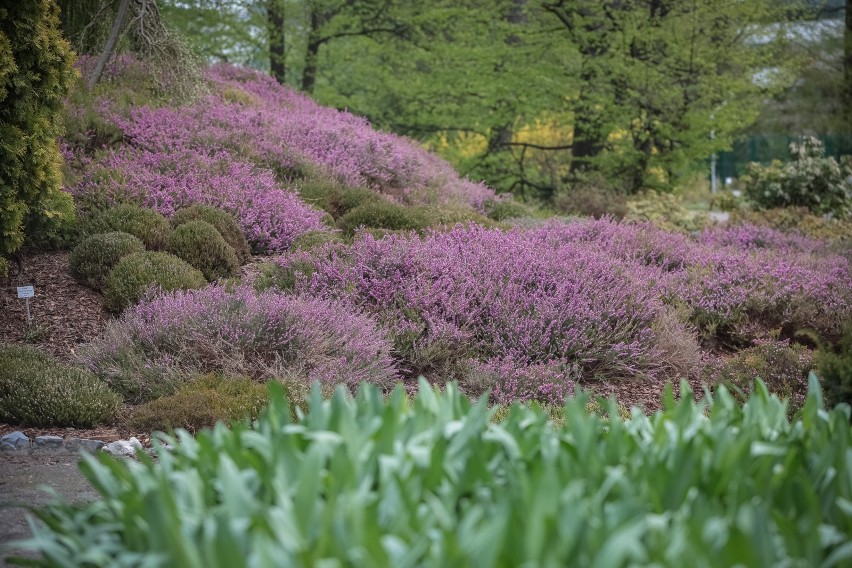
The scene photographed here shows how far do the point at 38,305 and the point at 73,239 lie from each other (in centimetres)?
131

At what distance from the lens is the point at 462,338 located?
6.80 metres

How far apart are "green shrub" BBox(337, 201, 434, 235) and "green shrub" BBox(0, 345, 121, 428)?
441 cm

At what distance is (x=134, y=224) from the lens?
28.0 ft

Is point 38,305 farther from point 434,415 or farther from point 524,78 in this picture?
point 524,78

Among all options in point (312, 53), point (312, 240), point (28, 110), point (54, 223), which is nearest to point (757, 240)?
point (312, 240)

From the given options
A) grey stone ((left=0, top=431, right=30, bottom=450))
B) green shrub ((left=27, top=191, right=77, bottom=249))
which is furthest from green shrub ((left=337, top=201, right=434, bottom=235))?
grey stone ((left=0, top=431, right=30, bottom=450))

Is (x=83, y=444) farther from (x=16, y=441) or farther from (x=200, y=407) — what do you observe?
(x=200, y=407)

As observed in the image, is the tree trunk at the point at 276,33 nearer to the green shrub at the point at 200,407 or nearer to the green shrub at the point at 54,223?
the green shrub at the point at 54,223

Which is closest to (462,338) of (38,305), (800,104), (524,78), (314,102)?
(38,305)

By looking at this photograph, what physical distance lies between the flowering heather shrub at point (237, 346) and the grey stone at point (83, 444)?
721 mm

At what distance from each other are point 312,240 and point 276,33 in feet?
38.8

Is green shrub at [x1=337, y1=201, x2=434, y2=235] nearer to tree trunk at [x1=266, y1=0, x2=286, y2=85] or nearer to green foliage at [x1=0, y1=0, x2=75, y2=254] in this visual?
green foliage at [x1=0, y1=0, x2=75, y2=254]

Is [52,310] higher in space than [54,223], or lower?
lower

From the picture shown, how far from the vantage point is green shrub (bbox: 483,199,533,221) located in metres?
12.6
